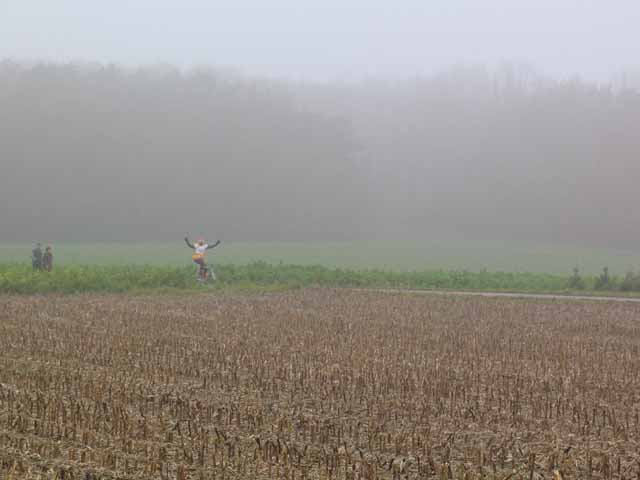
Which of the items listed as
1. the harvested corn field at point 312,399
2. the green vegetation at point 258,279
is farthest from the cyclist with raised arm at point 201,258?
the harvested corn field at point 312,399

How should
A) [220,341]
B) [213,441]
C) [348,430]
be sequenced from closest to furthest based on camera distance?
[213,441] → [348,430] → [220,341]

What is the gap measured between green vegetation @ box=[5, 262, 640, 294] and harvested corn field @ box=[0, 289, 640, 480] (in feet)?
32.9

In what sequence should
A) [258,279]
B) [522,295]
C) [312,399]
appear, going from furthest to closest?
[258,279], [522,295], [312,399]

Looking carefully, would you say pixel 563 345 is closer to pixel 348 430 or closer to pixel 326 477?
pixel 348 430

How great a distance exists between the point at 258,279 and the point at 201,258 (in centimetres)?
497

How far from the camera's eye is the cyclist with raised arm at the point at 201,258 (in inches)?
1400

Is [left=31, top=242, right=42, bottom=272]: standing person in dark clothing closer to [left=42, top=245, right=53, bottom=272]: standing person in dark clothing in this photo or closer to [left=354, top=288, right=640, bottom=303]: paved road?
[left=42, top=245, right=53, bottom=272]: standing person in dark clothing

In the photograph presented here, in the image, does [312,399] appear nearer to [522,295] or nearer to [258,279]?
[522,295]

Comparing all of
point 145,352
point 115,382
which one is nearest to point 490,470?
point 115,382

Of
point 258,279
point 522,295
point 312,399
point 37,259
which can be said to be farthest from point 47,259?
point 312,399

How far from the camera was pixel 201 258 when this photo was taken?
1412 inches

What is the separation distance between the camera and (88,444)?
32.1ft

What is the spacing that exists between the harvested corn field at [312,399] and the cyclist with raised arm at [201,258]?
11.9m

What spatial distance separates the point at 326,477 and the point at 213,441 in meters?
1.96
